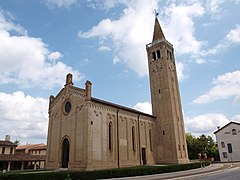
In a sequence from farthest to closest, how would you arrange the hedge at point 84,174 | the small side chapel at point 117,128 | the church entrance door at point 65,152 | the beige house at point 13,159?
the beige house at point 13,159 < the church entrance door at point 65,152 < the small side chapel at point 117,128 < the hedge at point 84,174

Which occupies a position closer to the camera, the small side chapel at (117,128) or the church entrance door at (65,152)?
the small side chapel at (117,128)

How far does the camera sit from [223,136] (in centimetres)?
4950

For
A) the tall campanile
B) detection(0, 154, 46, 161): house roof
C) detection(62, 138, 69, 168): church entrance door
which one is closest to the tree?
the tall campanile

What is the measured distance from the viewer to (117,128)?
2650 cm

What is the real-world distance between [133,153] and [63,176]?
12.9 metres

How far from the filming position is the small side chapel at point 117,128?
75.6ft

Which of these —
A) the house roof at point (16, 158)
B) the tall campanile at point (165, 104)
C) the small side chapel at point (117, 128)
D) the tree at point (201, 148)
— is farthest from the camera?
the tree at point (201, 148)

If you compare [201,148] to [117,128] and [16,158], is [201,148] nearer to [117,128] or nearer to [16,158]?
[117,128]

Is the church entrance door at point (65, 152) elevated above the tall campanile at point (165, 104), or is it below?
below

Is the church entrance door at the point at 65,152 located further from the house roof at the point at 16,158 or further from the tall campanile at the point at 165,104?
the house roof at the point at 16,158

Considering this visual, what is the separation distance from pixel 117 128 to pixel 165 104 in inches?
468

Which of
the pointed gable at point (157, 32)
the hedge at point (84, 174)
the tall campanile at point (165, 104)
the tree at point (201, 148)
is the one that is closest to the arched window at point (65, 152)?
the hedge at point (84, 174)

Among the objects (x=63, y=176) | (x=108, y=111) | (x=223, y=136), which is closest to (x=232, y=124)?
(x=223, y=136)

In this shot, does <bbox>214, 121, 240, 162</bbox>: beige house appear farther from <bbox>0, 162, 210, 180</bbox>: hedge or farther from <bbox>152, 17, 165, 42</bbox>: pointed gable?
<bbox>0, 162, 210, 180</bbox>: hedge
